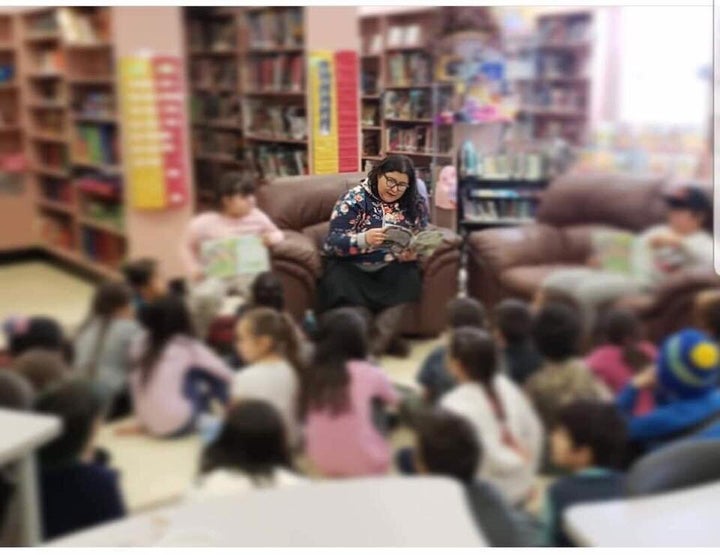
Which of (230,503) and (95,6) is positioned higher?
(95,6)

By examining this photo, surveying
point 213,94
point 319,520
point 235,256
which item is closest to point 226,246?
point 235,256

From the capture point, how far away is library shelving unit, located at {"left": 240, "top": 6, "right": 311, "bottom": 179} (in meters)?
1.27

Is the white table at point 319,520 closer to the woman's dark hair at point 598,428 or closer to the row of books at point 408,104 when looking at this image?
the woman's dark hair at point 598,428

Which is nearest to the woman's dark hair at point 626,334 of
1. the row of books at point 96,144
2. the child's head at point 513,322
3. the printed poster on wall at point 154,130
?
the child's head at point 513,322

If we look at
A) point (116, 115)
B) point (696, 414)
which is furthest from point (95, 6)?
point (696, 414)

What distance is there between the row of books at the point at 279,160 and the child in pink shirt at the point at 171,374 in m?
0.25

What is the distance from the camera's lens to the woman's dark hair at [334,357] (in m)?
1.23

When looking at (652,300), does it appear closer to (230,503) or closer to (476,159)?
(476,159)

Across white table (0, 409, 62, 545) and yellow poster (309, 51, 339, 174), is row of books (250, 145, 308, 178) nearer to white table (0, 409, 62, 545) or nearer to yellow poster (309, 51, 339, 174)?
yellow poster (309, 51, 339, 174)

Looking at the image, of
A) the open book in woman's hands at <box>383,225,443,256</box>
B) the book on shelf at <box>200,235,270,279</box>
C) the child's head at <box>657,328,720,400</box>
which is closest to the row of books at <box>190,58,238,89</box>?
the book on shelf at <box>200,235,270,279</box>

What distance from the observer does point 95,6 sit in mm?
1230

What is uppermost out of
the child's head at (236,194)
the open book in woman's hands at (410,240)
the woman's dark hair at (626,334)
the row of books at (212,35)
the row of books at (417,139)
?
the row of books at (212,35)

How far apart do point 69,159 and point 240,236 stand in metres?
0.28

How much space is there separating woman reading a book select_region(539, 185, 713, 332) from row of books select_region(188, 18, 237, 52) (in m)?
0.63
